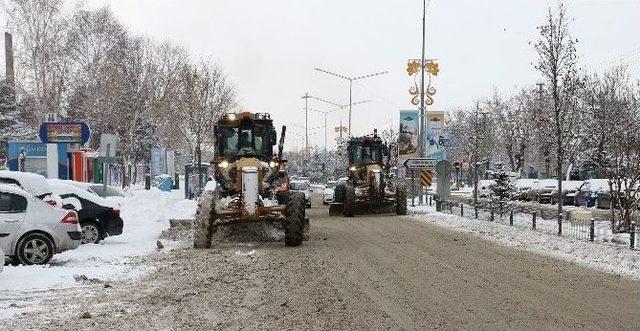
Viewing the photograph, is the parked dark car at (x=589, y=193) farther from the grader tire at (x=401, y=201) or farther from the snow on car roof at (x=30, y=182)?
the snow on car roof at (x=30, y=182)

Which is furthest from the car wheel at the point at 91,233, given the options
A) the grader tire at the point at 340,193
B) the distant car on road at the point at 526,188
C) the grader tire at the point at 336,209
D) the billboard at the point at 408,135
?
the distant car on road at the point at 526,188

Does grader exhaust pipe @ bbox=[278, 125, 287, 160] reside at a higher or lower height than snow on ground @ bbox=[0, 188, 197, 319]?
higher

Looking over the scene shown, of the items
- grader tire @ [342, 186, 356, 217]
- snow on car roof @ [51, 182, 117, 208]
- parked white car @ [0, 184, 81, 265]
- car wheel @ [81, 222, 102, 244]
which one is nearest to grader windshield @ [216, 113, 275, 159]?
snow on car roof @ [51, 182, 117, 208]

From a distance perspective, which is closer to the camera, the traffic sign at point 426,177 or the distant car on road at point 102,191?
the distant car on road at point 102,191

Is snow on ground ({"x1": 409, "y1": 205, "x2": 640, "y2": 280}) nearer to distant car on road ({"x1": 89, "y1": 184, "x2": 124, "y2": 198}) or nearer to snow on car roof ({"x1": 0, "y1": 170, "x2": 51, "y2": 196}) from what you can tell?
snow on car roof ({"x1": 0, "y1": 170, "x2": 51, "y2": 196})

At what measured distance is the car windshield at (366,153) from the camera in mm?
31734

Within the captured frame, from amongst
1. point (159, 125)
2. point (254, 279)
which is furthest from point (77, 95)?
point (254, 279)

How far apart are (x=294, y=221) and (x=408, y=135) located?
22.6m

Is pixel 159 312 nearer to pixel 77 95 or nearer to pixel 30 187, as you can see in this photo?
pixel 30 187

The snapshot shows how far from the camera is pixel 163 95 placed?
60.6 metres

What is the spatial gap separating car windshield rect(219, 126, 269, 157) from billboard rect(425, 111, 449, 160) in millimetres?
18832

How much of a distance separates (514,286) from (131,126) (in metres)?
48.1

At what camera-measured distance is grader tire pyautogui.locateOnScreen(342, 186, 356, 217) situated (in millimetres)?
29812

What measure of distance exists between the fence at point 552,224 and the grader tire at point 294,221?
6.75m
